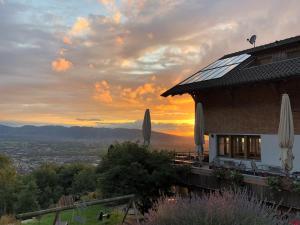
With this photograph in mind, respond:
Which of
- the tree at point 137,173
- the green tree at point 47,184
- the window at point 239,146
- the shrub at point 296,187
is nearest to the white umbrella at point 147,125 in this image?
the tree at point 137,173

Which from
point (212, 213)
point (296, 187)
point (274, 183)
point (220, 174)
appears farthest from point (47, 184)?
point (212, 213)

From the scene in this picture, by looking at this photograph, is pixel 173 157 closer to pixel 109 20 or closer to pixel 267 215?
pixel 109 20

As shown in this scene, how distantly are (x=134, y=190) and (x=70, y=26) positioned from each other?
10923mm

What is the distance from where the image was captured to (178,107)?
30.6 m

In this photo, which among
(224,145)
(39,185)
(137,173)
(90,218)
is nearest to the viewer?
(137,173)

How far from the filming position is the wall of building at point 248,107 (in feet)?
57.6

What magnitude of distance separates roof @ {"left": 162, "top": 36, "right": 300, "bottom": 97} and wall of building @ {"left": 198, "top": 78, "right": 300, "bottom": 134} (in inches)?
24.7

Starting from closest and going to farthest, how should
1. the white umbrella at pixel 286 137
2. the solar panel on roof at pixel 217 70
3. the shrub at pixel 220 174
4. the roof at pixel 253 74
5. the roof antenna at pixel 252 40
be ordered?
1. the white umbrella at pixel 286 137
2. the shrub at pixel 220 174
3. the roof at pixel 253 74
4. the solar panel on roof at pixel 217 70
5. the roof antenna at pixel 252 40

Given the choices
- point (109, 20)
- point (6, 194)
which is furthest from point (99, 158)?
point (6, 194)

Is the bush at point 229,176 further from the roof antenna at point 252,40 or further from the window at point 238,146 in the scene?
the roof antenna at point 252,40

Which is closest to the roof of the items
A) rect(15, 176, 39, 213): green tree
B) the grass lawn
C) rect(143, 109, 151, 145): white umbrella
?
rect(143, 109, 151, 145): white umbrella

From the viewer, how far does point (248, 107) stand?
1966 cm

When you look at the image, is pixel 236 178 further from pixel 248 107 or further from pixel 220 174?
pixel 248 107

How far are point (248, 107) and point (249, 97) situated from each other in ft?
1.66
